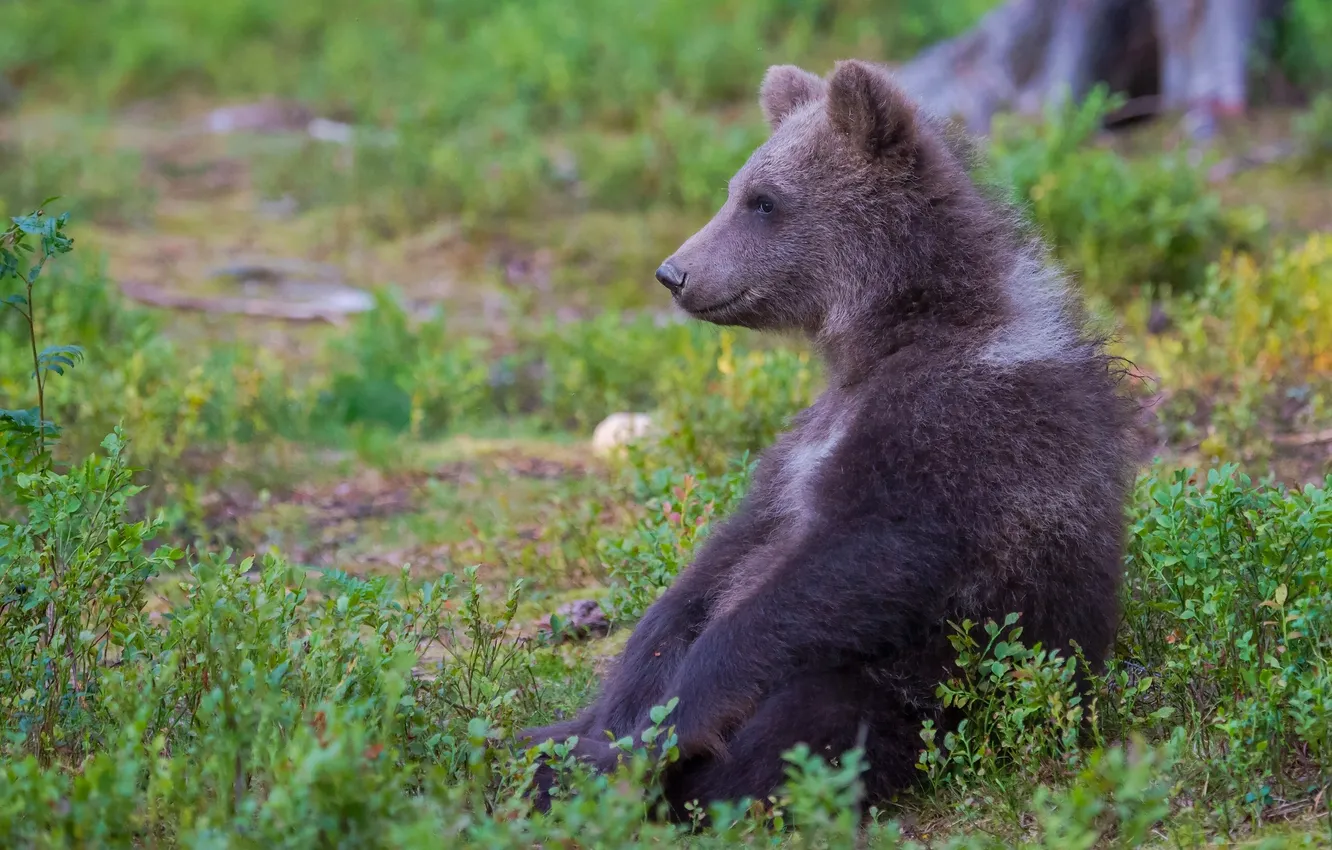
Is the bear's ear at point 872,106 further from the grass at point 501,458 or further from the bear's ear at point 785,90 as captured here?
the bear's ear at point 785,90

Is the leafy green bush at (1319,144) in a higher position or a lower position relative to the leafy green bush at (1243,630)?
higher

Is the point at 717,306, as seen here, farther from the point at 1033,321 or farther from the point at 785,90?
the point at 1033,321

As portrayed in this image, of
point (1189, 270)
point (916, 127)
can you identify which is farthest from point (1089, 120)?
point (916, 127)

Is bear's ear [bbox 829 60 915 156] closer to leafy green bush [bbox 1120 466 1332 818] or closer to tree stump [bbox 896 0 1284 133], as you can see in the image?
leafy green bush [bbox 1120 466 1332 818]

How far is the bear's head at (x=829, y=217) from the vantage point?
4.16 m

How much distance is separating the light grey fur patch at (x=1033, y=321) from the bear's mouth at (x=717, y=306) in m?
0.91

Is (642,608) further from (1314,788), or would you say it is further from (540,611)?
(1314,788)

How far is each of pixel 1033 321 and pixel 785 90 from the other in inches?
57.1

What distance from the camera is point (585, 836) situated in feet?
8.93

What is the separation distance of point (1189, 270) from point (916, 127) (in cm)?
535

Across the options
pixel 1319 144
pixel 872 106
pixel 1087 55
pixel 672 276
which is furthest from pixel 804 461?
pixel 1087 55

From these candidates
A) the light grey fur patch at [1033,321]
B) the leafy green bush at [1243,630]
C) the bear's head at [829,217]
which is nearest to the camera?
the leafy green bush at [1243,630]

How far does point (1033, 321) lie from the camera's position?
3.91m

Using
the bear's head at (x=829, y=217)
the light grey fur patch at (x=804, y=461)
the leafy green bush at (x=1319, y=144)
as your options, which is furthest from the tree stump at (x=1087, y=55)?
the light grey fur patch at (x=804, y=461)
